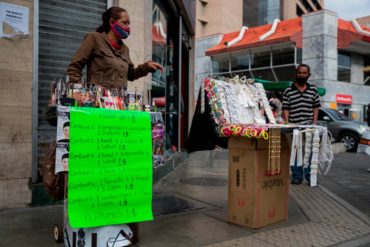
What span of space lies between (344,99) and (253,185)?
24.7 metres

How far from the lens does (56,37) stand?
5.10 meters

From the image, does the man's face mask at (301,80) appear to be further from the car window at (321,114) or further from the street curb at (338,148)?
the car window at (321,114)

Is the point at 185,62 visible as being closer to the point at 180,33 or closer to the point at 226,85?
the point at 180,33

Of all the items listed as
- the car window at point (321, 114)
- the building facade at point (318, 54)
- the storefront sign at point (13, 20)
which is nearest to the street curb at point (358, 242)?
the storefront sign at point (13, 20)

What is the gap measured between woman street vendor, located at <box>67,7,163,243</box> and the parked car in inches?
447

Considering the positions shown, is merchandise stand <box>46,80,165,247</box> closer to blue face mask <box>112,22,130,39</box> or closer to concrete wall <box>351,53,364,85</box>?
blue face mask <box>112,22,130,39</box>

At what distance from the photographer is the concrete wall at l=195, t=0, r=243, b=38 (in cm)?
4638

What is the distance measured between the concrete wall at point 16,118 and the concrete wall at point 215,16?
4291cm

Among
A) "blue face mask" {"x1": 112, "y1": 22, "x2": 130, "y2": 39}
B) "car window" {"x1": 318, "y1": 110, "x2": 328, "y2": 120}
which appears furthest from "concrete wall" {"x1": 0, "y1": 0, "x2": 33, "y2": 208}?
"car window" {"x1": 318, "y1": 110, "x2": 328, "y2": 120}

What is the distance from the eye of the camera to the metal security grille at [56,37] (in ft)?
16.1

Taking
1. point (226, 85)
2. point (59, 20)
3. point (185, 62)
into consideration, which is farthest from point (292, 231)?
point (185, 62)

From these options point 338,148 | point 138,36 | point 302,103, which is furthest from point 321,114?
point 138,36

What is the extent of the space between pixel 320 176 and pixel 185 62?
5.21m

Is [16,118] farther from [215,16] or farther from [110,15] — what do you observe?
[215,16]
